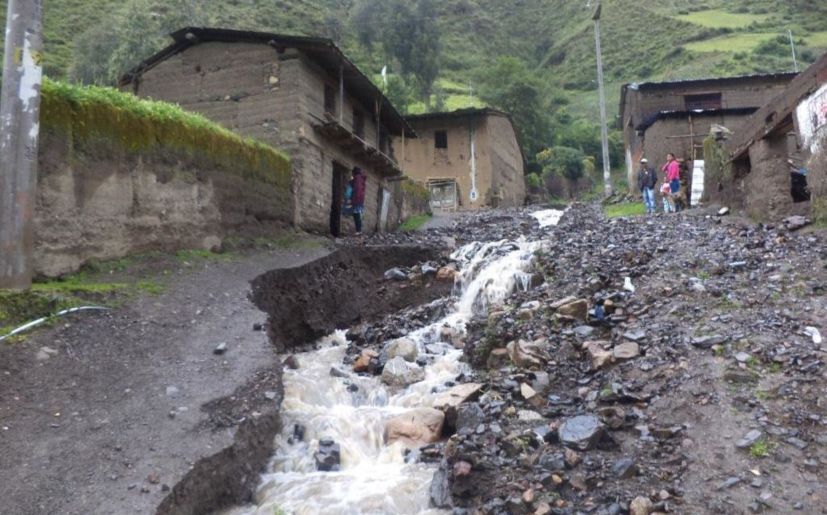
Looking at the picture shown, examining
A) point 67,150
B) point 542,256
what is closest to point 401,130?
point 542,256

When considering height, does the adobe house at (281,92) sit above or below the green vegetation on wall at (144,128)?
above

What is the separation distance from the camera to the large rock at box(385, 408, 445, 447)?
6266 millimetres

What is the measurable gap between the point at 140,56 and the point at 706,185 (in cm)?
2723

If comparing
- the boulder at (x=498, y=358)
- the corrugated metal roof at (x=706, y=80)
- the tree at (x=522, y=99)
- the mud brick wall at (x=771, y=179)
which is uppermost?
the tree at (x=522, y=99)

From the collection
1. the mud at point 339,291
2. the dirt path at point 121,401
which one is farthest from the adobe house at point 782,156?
the dirt path at point 121,401

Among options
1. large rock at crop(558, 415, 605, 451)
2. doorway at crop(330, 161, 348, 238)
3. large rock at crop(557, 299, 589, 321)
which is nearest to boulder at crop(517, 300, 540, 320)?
large rock at crop(557, 299, 589, 321)

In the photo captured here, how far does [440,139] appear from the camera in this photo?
29.5 meters

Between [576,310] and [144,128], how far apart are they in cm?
780

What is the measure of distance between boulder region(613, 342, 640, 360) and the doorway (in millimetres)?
10713

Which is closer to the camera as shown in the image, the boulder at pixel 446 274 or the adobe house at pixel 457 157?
the boulder at pixel 446 274

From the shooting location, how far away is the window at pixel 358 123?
61.1 feet

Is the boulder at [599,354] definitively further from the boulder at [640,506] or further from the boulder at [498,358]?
the boulder at [640,506]

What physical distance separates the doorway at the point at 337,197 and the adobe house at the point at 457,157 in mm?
11978

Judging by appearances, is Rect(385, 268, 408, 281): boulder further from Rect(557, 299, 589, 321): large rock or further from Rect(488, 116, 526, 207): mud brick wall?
Rect(488, 116, 526, 207): mud brick wall
